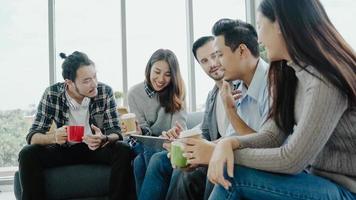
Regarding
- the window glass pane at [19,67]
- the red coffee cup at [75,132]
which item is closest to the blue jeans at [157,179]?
the red coffee cup at [75,132]

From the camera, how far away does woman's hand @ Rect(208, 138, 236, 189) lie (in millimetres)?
1027

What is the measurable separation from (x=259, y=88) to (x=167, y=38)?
7.56ft

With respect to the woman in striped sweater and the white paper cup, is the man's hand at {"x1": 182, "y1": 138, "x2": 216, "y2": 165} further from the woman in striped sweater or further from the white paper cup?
the white paper cup

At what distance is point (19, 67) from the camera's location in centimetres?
340

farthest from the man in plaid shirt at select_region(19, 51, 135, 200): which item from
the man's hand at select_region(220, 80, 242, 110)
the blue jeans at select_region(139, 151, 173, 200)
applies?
the man's hand at select_region(220, 80, 242, 110)

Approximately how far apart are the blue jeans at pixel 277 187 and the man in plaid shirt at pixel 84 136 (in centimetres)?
111

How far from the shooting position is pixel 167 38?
3.71 meters

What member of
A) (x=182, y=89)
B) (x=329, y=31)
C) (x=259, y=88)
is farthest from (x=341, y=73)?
(x=182, y=89)

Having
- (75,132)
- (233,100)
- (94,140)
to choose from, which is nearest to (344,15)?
(233,100)

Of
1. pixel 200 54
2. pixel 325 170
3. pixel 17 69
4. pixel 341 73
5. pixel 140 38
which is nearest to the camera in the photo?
pixel 341 73

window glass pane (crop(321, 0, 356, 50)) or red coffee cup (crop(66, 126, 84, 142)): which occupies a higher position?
window glass pane (crop(321, 0, 356, 50))

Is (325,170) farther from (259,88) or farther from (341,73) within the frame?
(259,88)

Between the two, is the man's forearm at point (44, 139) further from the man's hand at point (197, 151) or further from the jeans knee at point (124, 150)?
the man's hand at point (197, 151)

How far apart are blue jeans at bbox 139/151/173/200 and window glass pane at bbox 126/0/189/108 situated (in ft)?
5.96
